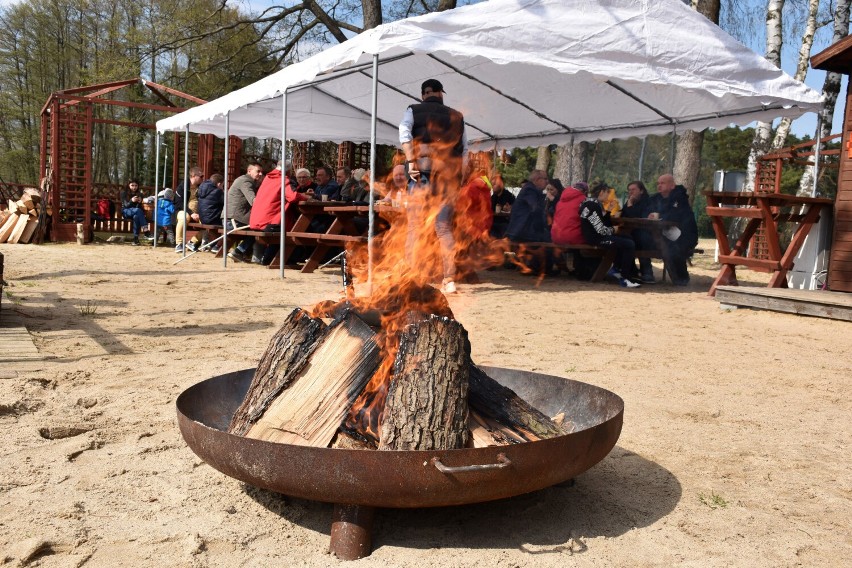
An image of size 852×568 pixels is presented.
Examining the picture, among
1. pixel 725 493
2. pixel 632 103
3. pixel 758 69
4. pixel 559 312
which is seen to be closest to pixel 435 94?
pixel 559 312

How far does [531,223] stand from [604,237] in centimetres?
123

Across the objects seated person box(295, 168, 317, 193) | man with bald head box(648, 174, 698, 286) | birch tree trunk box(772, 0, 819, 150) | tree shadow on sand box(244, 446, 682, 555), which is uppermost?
birch tree trunk box(772, 0, 819, 150)

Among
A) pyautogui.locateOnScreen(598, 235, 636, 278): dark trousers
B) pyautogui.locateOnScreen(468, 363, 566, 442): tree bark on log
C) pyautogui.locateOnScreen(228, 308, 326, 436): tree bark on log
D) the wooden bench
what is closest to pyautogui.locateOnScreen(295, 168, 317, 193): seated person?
the wooden bench

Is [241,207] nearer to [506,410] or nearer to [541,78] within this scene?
[541,78]

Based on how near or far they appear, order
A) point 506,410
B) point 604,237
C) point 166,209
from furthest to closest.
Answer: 1. point 166,209
2. point 604,237
3. point 506,410

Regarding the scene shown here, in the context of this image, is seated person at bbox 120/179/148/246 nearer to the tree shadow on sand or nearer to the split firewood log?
the split firewood log

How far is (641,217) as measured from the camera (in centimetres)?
1091

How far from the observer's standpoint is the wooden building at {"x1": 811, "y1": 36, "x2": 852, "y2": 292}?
840cm

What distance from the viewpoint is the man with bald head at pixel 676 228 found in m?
9.87

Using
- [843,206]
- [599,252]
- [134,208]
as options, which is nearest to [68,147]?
[134,208]

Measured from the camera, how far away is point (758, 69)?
7.91 metres

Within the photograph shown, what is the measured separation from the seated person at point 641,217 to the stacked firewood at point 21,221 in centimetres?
1174

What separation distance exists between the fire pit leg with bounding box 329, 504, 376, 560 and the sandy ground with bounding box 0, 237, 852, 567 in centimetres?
4

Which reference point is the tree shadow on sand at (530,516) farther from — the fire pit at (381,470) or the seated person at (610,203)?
the seated person at (610,203)
